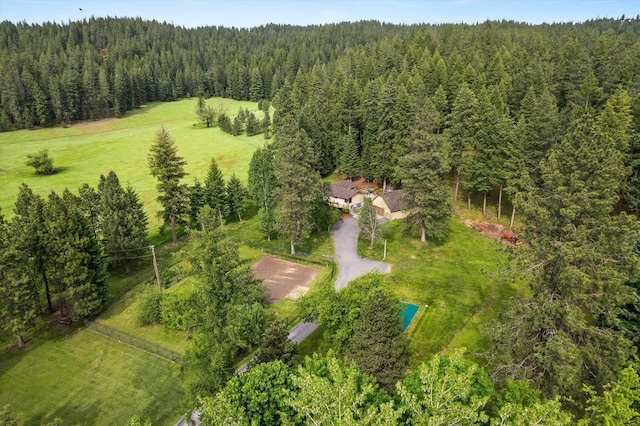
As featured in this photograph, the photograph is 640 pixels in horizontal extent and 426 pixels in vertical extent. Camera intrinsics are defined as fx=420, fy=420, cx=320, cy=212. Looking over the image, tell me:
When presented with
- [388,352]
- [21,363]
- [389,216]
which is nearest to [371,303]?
[388,352]

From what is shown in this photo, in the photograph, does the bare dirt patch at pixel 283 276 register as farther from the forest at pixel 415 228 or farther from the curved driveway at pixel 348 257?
the curved driveway at pixel 348 257

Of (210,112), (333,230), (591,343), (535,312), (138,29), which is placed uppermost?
(138,29)

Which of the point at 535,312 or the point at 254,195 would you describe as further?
the point at 254,195

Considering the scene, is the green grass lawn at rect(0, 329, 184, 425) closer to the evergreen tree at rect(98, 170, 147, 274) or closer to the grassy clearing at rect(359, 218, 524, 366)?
the evergreen tree at rect(98, 170, 147, 274)

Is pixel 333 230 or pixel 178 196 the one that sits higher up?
pixel 178 196

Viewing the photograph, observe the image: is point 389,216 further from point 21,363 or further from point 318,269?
point 21,363

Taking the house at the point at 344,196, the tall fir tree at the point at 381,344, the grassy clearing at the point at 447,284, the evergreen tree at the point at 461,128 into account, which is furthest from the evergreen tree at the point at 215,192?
the tall fir tree at the point at 381,344
